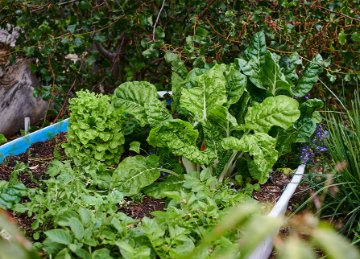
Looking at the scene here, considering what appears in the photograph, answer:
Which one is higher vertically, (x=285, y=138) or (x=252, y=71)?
(x=252, y=71)

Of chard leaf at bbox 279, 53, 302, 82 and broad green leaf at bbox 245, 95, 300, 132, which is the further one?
chard leaf at bbox 279, 53, 302, 82

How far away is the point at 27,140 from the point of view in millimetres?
3203

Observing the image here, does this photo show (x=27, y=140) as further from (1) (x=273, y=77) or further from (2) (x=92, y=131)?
(1) (x=273, y=77)


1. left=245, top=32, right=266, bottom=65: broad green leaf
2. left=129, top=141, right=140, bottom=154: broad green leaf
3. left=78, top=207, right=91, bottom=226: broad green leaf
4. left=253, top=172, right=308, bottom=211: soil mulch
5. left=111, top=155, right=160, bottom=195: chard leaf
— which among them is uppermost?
left=245, top=32, right=266, bottom=65: broad green leaf

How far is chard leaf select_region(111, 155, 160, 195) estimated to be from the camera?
2771 mm

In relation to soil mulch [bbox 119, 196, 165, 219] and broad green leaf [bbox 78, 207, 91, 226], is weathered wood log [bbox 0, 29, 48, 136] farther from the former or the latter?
broad green leaf [bbox 78, 207, 91, 226]

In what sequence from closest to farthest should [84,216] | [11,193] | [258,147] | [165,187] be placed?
[84,216] < [11,193] < [258,147] < [165,187]

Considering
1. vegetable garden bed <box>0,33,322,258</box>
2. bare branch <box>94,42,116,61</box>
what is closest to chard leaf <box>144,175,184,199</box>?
vegetable garden bed <box>0,33,322,258</box>

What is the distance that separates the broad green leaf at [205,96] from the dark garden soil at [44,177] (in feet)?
1.57

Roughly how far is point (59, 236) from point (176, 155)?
1.03m

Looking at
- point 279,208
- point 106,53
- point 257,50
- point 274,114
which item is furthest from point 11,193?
point 106,53

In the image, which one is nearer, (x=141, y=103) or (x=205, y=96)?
(x=205, y=96)

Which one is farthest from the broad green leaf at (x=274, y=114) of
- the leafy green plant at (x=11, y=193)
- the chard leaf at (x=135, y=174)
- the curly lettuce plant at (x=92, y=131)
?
the leafy green plant at (x=11, y=193)

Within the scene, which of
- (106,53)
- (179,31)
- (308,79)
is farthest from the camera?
(106,53)
